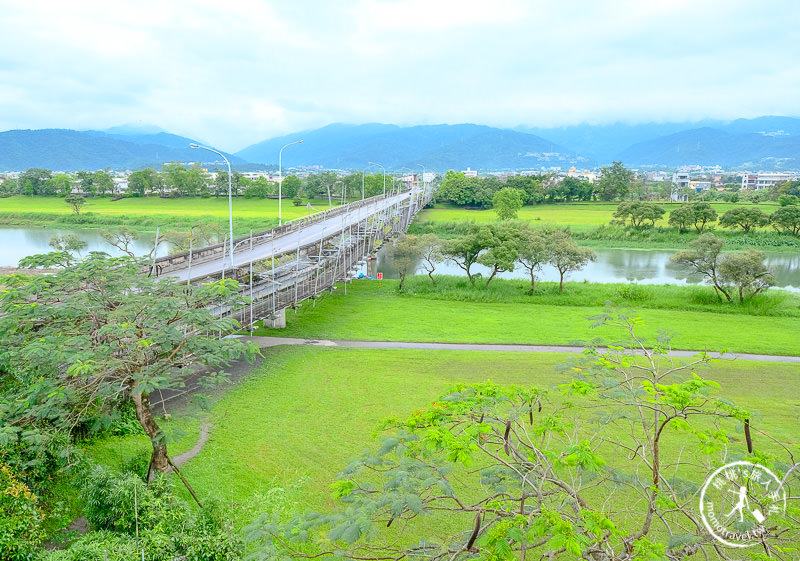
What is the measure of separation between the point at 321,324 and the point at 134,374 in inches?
628

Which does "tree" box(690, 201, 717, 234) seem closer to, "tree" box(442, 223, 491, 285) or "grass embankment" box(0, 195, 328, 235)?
"tree" box(442, 223, 491, 285)

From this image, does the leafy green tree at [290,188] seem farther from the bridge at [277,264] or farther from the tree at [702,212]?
the tree at [702,212]

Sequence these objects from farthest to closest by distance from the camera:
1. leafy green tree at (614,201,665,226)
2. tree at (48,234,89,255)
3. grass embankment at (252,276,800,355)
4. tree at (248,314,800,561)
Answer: leafy green tree at (614,201,665,226) → grass embankment at (252,276,800,355) → tree at (48,234,89,255) → tree at (248,314,800,561)

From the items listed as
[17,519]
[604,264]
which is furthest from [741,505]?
[604,264]

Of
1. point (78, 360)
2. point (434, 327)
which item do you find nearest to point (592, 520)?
point (78, 360)

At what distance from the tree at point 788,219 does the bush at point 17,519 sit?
70742mm

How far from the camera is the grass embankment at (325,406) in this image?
1252cm

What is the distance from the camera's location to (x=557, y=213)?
8250cm

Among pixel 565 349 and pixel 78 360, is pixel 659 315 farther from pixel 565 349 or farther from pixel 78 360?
pixel 78 360

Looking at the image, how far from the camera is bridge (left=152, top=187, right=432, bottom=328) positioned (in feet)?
72.5

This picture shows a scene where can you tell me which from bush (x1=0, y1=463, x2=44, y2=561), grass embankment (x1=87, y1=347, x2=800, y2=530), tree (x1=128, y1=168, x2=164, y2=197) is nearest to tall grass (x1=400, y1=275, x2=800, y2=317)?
grass embankment (x1=87, y1=347, x2=800, y2=530)

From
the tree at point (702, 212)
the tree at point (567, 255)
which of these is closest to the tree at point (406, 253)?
the tree at point (567, 255)

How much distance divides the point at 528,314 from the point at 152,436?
76.7ft

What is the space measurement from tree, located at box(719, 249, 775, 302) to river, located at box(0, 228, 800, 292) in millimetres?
9890
